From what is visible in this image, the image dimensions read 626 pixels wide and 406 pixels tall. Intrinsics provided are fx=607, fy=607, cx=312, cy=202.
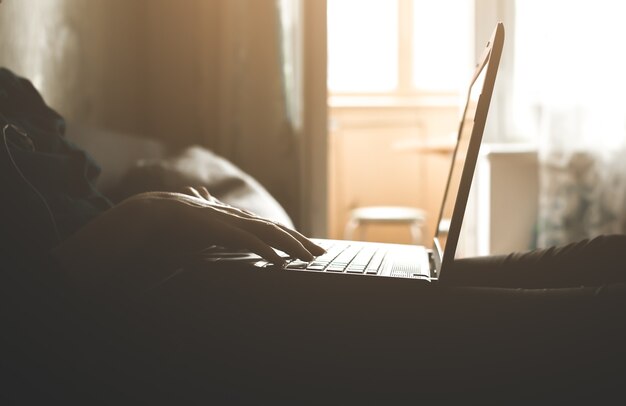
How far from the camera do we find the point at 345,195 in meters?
4.07

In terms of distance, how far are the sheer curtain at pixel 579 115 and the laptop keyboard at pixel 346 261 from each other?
160 cm

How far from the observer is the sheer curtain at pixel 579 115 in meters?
2.33

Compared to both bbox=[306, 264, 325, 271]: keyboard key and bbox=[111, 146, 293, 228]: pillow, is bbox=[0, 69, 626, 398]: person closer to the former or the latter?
bbox=[306, 264, 325, 271]: keyboard key

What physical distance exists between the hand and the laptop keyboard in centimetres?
4

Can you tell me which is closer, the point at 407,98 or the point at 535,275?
the point at 535,275

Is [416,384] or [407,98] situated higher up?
[407,98]

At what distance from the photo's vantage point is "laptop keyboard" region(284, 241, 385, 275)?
0.75 m

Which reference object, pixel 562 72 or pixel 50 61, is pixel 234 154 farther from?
pixel 562 72

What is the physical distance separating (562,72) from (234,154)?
132 cm

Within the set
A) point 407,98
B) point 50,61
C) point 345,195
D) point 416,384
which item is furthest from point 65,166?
point 407,98

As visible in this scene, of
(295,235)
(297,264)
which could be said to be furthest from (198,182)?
(297,264)

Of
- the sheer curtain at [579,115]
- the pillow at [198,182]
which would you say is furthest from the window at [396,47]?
the pillow at [198,182]

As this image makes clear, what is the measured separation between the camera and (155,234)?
0.72 meters

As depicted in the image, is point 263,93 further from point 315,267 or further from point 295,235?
point 315,267
